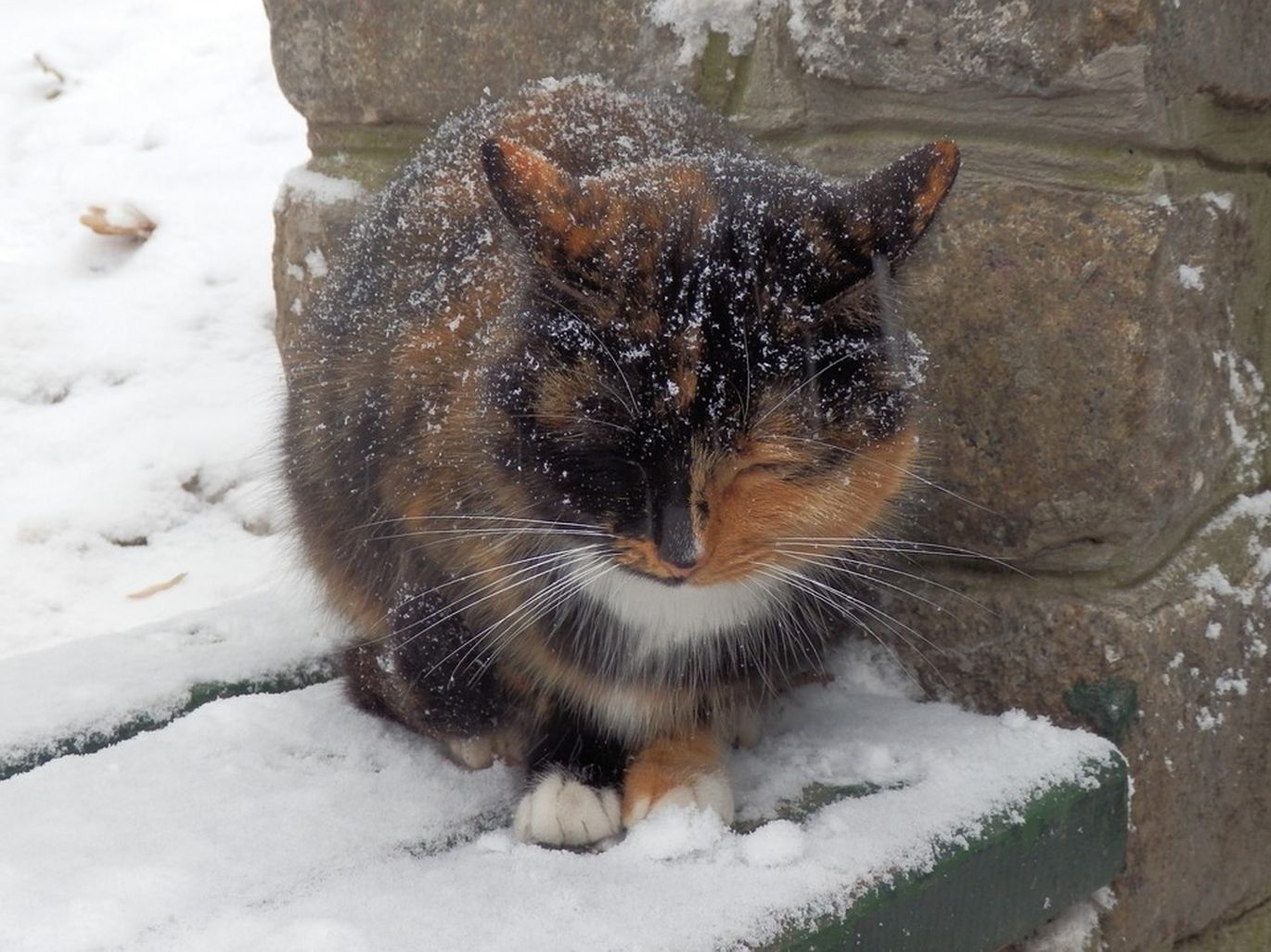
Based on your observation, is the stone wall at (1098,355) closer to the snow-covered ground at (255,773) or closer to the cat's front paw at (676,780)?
the snow-covered ground at (255,773)

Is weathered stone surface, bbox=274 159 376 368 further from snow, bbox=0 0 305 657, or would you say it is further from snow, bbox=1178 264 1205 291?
snow, bbox=1178 264 1205 291

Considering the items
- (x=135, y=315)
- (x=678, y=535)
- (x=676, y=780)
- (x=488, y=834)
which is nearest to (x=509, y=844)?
(x=488, y=834)

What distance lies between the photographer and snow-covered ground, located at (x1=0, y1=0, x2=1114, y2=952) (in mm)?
1272

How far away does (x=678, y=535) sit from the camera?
4.01 ft

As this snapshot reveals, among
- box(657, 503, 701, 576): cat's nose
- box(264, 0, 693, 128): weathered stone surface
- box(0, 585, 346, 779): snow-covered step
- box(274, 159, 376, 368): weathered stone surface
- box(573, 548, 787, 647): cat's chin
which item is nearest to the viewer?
box(657, 503, 701, 576): cat's nose

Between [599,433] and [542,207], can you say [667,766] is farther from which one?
[542,207]

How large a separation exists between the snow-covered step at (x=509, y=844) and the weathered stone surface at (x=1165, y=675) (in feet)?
0.20

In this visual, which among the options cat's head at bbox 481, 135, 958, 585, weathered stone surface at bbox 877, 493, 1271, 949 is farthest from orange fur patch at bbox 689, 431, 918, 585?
weathered stone surface at bbox 877, 493, 1271, 949

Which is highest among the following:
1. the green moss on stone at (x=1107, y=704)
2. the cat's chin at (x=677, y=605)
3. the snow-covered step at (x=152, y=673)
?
the cat's chin at (x=677, y=605)

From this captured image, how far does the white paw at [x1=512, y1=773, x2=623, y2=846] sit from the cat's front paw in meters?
0.02

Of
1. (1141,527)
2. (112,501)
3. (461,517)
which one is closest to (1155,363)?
(1141,527)

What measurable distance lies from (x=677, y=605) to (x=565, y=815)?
25cm

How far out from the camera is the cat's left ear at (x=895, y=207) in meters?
1.26

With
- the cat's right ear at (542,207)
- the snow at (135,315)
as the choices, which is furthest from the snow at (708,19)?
the snow at (135,315)
